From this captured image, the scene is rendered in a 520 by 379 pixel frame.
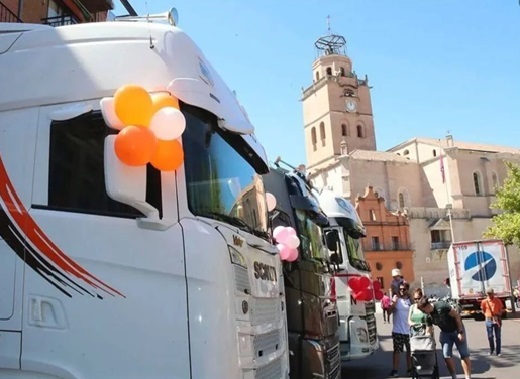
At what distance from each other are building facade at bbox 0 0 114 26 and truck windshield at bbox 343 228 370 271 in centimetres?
845

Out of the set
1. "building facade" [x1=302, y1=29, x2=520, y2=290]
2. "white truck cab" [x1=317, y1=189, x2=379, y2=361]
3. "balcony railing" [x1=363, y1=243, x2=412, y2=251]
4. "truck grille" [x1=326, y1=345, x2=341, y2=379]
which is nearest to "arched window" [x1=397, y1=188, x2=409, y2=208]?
"building facade" [x1=302, y1=29, x2=520, y2=290]

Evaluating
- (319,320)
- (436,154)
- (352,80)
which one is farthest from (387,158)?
(319,320)

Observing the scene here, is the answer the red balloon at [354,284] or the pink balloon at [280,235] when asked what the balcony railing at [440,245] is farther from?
the pink balloon at [280,235]

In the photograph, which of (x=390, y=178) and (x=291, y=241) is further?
(x=390, y=178)

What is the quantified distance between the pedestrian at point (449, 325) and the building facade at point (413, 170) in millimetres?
46576

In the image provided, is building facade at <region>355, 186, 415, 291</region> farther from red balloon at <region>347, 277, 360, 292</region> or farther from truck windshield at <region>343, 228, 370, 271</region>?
red balloon at <region>347, 277, 360, 292</region>

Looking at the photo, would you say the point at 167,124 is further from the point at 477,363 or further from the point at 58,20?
the point at 58,20

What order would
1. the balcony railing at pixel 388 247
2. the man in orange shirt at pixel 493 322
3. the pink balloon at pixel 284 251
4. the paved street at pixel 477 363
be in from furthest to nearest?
the balcony railing at pixel 388 247, the man in orange shirt at pixel 493 322, the paved street at pixel 477 363, the pink balloon at pixel 284 251

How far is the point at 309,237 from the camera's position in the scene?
7.22 meters

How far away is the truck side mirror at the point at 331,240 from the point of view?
8992 mm

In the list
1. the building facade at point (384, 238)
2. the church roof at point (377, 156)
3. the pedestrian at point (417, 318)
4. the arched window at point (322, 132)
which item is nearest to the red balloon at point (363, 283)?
the pedestrian at point (417, 318)

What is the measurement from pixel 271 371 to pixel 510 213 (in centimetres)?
2896

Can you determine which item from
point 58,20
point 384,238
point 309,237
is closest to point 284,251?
point 309,237

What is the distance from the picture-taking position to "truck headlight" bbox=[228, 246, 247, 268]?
3.34 metres
